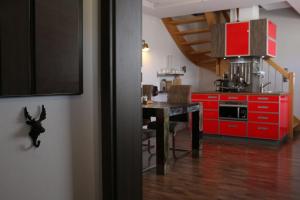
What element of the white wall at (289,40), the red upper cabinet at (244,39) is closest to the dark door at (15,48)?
the red upper cabinet at (244,39)

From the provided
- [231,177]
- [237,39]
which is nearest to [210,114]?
[237,39]

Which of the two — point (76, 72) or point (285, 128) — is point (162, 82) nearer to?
point (285, 128)

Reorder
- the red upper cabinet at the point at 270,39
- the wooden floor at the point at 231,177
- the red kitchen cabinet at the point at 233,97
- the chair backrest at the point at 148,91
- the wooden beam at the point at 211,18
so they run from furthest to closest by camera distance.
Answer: the wooden beam at the point at 211,18 → the red upper cabinet at the point at 270,39 → the red kitchen cabinet at the point at 233,97 → the chair backrest at the point at 148,91 → the wooden floor at the point at 231,177

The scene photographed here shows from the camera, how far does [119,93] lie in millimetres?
1189

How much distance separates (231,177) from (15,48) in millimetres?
2965

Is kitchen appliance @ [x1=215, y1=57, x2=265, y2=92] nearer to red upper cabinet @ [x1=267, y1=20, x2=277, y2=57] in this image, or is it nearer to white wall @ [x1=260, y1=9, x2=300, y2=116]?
red upper cabinet @ [x1=267, y1=20, x2=277, y2=57]

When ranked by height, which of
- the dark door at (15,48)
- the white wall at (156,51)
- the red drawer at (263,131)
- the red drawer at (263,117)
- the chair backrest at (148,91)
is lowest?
the red drawer at (263,131)

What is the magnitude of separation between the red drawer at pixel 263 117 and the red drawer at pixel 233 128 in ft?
0.59

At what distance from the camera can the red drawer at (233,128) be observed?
17.7ft

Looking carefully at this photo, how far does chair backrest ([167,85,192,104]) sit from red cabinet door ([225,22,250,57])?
6.03ft

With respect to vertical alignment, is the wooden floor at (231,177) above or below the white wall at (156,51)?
below

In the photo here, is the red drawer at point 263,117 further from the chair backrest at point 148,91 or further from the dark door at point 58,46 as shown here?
the dark door at point 58,46

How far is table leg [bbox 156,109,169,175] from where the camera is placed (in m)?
3.40

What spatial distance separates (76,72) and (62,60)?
7 centimetres
